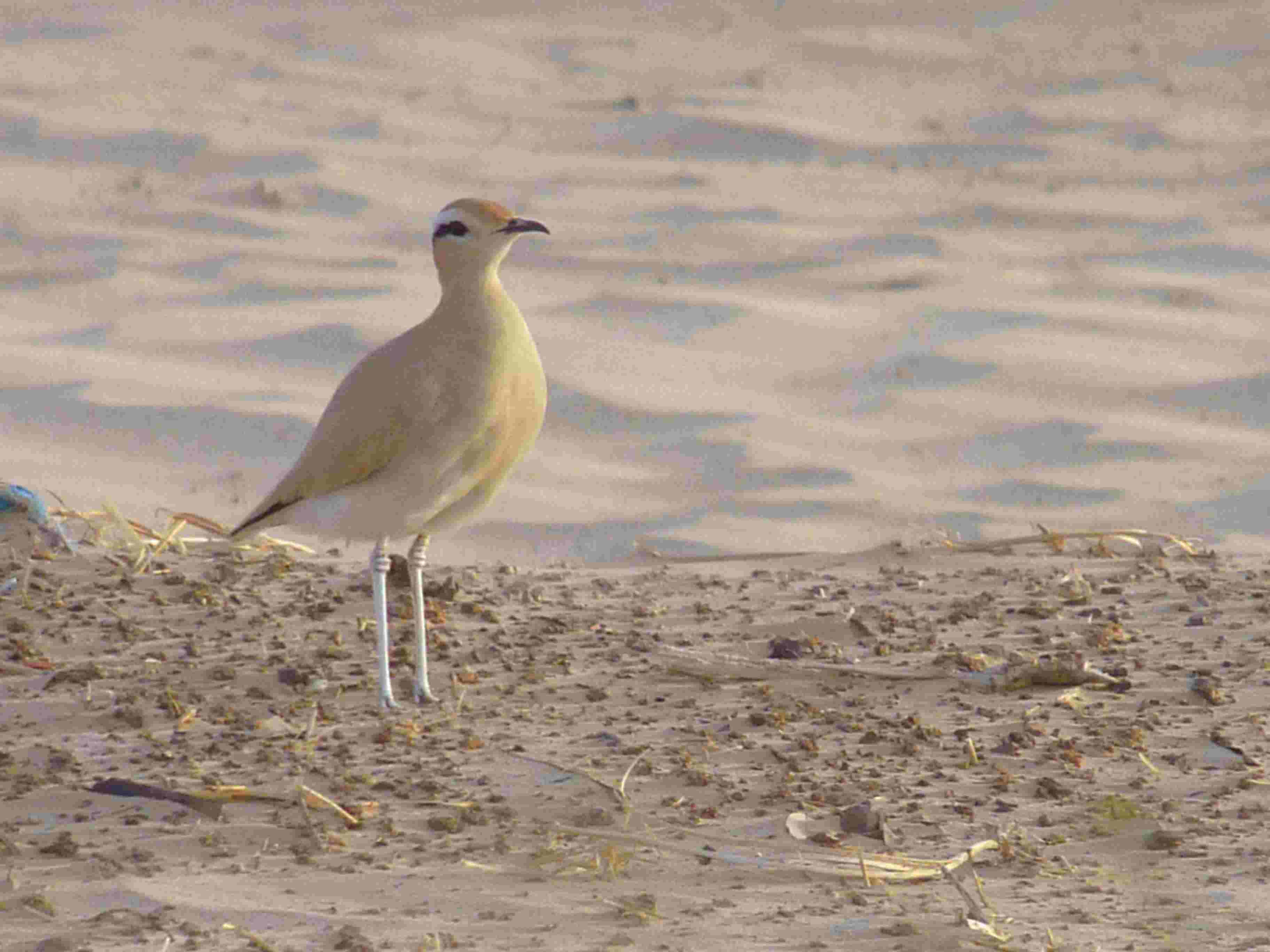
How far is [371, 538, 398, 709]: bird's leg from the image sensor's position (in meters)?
5.14

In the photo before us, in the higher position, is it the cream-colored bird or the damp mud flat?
the cream-colored bird

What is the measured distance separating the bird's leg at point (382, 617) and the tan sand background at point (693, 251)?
6.50 feet

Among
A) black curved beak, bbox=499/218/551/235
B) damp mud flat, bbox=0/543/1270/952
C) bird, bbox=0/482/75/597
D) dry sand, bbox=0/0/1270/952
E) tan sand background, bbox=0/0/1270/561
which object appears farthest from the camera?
tan sand background, bbox=0/0/1270/561

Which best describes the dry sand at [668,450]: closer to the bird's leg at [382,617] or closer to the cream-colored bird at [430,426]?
the bird's leg at [382,617]

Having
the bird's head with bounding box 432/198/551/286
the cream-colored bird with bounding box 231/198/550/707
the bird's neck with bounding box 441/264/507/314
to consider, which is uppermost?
the bird's head with bounding box 432/198/551/286

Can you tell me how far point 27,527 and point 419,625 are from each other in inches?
60.7

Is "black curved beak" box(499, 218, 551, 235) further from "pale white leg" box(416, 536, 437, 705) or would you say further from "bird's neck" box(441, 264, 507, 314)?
"pale white leg" box(416, 536, 437, 705)

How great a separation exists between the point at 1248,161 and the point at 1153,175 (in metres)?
0.64

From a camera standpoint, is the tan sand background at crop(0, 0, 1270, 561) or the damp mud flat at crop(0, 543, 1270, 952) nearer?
the damp mud flat at crop(0, 543, 1270, 952)

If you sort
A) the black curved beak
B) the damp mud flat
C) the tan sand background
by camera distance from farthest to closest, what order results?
the tan sand background < the black curved beak < the damp mud flat

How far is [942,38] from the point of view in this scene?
15.5 metres

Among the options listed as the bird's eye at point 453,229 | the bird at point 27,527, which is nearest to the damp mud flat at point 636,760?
the bird at point 27,527

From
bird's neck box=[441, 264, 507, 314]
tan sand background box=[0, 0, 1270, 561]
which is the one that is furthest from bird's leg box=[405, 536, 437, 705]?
tan sand background box=[0, 0, 1270, 561]

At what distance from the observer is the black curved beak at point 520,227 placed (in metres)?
5.34
